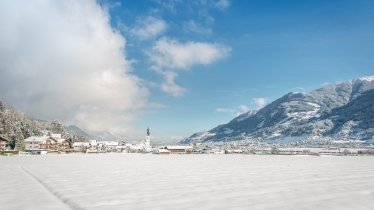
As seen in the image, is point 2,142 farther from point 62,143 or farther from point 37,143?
point 62,143

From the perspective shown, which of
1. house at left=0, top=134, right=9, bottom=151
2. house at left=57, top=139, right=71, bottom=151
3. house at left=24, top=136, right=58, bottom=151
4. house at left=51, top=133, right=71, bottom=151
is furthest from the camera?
house at left=57, top=139, right=71, bottom=151

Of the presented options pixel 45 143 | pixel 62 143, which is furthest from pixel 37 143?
pixel 62 143

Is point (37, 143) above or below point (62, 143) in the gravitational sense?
below

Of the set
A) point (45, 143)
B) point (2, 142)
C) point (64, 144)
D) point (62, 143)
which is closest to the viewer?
point (2, 142)

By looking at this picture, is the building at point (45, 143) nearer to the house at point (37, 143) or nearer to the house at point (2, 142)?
the house at point (37, 143)

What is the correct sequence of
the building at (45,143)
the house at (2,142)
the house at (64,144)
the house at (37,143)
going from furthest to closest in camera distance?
the house at (64,144), the building at (45,143), the house at (37,143), the house at (2,142)

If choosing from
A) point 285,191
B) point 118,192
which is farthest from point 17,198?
point 285,191

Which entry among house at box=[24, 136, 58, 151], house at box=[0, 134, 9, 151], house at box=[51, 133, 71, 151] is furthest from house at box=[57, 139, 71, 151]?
house at box=[0, 134, 9, 151]

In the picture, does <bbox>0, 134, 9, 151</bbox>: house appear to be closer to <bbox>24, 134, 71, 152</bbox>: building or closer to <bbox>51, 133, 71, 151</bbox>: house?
<bbox>24, 134, 71, 152</bbox>: building

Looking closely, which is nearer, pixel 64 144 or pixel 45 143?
pixel 45 143

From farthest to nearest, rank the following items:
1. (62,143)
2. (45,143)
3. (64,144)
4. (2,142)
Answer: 1. (64,144)
2. (62,143)
3. (45,143)
4. (2,142)

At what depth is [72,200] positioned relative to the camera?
54.9 ft

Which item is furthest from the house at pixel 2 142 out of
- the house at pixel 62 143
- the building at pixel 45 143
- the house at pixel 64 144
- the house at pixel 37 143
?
the house at pixel 64 144

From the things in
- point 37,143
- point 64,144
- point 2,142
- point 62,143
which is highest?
point 62,143
